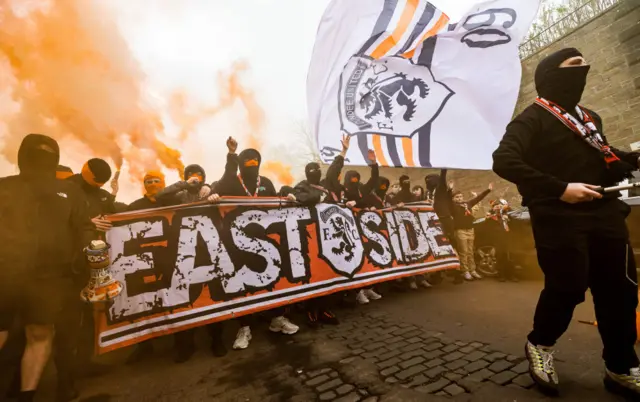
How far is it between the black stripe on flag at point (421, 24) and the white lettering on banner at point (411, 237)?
318cm

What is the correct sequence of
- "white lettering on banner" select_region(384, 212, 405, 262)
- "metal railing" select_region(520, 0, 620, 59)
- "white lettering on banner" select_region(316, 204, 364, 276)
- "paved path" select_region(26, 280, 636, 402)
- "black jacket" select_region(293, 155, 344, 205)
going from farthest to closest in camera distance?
"metal railing" select_region(520, 0, 620, 59) < "white lettering on banner" select_region(384, 212, 405, 262) < "black jacket" select_region(293, 155, 344, 205) < "white lettering on banner" select_region(316, 204, 364, 276) < "paved path" select_region(26, 280, 636, 402)

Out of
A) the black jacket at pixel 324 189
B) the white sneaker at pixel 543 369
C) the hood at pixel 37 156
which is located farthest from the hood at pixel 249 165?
the white sneaker at pixel 543 369

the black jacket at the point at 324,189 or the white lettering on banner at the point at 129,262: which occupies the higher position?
the black jacket at the point at 324,189

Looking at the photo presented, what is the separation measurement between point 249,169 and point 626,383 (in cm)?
473

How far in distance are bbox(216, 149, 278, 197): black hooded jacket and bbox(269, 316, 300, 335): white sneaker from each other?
2.01m

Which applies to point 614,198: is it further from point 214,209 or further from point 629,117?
point 629,117

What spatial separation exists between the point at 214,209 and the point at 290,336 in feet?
6.30

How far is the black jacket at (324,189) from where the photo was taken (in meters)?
4.86

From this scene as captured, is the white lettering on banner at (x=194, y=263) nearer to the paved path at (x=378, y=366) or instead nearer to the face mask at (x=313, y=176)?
the paved path at (x=378, y=366)

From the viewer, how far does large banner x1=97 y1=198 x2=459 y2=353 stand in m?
3.45

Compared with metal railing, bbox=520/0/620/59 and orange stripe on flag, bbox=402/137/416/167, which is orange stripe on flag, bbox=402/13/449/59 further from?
metal railing, bbox=520/0/620/59

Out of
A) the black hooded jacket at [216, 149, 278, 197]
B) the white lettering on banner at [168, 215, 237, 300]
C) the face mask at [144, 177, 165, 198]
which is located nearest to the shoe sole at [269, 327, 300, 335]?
the white lettering on banner at [168, 215, 237, 300]

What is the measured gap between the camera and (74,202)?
2.81 metres

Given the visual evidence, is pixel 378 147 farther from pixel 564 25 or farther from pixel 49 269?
pixel 564 25
